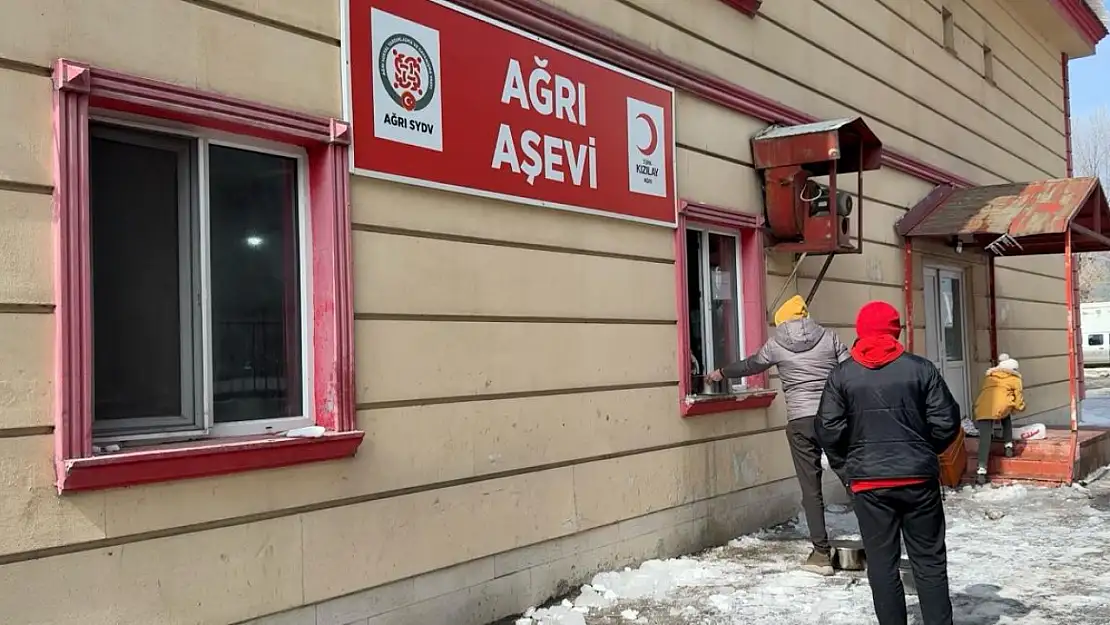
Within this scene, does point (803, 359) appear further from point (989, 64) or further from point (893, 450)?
point (989, 64)

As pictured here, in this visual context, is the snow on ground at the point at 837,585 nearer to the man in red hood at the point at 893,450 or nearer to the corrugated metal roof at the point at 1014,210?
the man in red hood at the point at 893,450

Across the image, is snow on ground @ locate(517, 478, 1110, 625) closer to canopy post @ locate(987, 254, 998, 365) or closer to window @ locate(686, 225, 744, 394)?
window @ locate(686, 225, 744, 394)

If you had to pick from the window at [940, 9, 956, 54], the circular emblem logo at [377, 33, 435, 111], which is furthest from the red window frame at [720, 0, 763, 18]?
the window at [940, 9, 956, 54]

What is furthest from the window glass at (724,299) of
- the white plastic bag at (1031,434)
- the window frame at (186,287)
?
the window frame at (186,287)

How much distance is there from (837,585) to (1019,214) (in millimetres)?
5433

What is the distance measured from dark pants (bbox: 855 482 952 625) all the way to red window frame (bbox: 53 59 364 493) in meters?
2.39

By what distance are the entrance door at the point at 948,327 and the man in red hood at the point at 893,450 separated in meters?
6.62

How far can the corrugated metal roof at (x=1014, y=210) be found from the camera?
9.45 m

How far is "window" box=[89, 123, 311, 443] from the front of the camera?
386 cm

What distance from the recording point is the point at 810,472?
6.48 metres

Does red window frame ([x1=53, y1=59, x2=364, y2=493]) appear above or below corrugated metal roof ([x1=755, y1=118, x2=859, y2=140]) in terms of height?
below

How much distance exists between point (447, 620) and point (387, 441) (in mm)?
982

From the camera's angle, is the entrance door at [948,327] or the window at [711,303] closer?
the window at [711,303]

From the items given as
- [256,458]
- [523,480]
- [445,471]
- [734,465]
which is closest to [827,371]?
[734,465]
